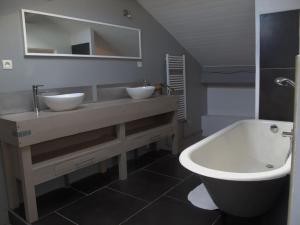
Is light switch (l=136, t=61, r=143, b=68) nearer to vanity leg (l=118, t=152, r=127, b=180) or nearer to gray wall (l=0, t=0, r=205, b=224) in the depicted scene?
gray wall (l=0, t=0, r=205, b=224)

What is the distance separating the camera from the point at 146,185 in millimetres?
2709

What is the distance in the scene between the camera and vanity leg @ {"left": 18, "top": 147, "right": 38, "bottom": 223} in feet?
6.43

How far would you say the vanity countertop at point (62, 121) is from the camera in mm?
1920

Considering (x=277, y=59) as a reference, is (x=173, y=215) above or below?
below

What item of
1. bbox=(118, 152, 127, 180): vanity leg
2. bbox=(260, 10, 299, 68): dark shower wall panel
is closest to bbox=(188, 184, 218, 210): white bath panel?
bbox=(118, 152, 127, 180): vanity leg

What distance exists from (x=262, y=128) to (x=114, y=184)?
5.67ft

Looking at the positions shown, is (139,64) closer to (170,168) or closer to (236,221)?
(170,168)

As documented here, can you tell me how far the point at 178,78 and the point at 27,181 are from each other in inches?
114

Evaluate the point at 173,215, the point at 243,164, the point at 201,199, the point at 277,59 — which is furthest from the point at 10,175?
the point at 277,59

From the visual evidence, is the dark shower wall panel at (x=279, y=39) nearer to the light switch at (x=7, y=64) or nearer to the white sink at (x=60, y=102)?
the white sink at (x=60, y=102)

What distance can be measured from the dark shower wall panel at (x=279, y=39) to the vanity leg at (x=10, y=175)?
267 centimetres

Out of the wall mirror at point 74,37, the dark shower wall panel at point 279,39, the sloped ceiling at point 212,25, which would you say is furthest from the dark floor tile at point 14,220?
the sloped ceiling at point 212,25

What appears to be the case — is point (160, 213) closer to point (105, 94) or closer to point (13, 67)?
point (105, 94)

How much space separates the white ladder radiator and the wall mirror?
2.52 feet
